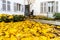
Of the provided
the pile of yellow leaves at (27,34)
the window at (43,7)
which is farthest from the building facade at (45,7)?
the pile of yellow leaves at (27,34)

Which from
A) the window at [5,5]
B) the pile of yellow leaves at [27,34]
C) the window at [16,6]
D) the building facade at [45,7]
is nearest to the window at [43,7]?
the building facade at [45,7]

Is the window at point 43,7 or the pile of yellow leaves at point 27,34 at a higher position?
the window at point 43,7

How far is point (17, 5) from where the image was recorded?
28.9 metres

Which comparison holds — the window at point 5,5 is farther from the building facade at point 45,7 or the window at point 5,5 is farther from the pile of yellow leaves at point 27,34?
the pile of yellow leaves at point 27,34

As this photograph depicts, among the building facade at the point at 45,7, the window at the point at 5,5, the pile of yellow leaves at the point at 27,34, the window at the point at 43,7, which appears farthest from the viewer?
the window at the point at 43,7

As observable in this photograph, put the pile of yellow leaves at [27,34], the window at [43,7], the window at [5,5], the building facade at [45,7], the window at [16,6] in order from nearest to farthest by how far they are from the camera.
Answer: the pile of yellow leaves at [27,34], the window at [5,5], the window at [16,6], the building facade at [45,7], the window at [43,7]

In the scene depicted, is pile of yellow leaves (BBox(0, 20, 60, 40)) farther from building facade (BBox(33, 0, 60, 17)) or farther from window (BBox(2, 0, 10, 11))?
building facade (BBox(33, 0, 60, 17))

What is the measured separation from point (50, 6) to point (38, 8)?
2.06 metres

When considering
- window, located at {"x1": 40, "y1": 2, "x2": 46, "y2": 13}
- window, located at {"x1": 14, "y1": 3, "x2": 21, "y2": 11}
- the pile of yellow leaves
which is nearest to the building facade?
window, located at {"x1": 40, "y1": 2, "x2": 46, "y2": 13}

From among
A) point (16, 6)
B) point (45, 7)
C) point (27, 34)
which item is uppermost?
point (16, 6)

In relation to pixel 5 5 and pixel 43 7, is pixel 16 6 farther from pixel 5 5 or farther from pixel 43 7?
pixel 43 7

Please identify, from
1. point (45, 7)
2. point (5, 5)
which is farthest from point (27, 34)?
point (45, 7)

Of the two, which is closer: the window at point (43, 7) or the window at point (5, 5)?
the window at point (5, 5)

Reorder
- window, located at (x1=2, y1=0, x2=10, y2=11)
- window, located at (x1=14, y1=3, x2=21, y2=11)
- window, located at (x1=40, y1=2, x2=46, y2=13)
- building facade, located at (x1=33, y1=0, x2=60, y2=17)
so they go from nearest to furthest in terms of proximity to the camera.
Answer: window, located at (x1=2, y1=0, x2=10, y2=11) → window, located at (x1=14, y1=3, x2=21, y2=11) → building facade, located at (x1=33, y1=0, x2=60, y2=17) → window, located at (x1=40, y1=2, x2=46, y2=13)
